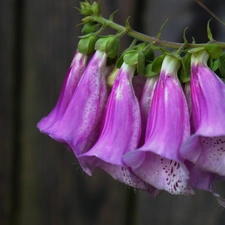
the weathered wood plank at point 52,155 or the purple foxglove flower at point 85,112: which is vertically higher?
the purple foxglove flower at point 85,112

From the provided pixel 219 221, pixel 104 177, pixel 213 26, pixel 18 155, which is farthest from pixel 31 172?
pixel 213 26

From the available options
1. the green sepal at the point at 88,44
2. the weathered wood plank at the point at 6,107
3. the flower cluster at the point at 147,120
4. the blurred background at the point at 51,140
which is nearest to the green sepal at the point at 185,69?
the flower cluster at the point at 147,120

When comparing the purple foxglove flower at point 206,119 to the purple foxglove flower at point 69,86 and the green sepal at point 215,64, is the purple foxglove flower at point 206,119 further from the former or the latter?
the purple foxglove flower at point 69,86

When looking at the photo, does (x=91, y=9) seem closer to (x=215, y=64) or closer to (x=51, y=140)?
(x=215, y=64)

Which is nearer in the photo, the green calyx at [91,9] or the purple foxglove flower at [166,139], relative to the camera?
the purple foxglove flower at [166,139]

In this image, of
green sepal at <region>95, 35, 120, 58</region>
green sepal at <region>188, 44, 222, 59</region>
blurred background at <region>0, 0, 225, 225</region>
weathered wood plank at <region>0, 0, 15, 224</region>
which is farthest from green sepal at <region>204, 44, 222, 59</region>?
weathered wood plank at <region>0, 0, 15, 224</region>

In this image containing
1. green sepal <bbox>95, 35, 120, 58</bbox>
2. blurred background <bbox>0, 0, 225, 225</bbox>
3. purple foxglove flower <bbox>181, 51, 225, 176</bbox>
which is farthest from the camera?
blurred background <bbox>0, 0, 225, 225</bbox>

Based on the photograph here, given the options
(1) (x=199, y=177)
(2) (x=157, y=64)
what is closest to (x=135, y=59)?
(2) (x=157, y=64)

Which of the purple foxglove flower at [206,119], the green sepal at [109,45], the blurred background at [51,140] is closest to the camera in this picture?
the purple foxglove flower at [206,119]

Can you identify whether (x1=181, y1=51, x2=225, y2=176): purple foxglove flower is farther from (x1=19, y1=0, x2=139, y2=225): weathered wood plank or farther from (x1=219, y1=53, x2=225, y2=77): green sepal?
(x1=19, y1=0, x2=139, y2=225): weathered wood plank
